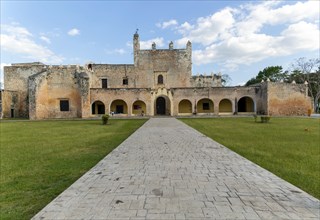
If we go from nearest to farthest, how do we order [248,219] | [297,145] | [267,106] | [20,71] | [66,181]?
[248,219] < [66,181] < [297,145] < [267,106] < [20,71]

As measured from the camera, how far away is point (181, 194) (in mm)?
3977

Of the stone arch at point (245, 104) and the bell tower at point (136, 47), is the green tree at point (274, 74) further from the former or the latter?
the bell tower at point (136, 47)

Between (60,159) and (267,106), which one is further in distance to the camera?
(267,106)

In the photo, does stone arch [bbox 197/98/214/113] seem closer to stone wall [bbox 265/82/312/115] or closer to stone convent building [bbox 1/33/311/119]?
stone convent building [bbox 1/33/311/119]

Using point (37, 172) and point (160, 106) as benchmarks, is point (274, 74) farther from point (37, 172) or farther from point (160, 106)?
point (37, 172)

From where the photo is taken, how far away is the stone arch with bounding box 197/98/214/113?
110ft

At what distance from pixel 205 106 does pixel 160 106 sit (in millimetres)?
6356

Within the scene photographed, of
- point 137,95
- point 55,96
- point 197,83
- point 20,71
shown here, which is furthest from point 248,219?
point 20,71

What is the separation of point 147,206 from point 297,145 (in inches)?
305

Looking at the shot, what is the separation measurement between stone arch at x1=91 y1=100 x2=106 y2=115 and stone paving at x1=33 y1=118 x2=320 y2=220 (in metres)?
28.1

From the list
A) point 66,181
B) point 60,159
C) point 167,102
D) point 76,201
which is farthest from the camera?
point 167,102

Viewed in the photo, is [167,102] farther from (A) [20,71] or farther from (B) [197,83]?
(A) [20,71]

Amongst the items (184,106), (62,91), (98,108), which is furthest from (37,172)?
(184,106)

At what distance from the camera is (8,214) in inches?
140
